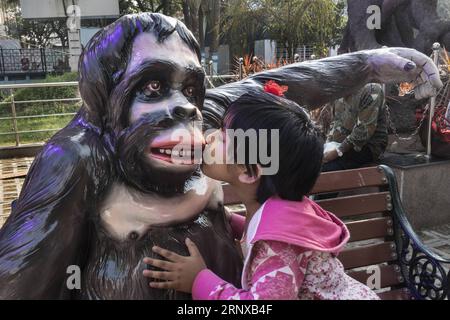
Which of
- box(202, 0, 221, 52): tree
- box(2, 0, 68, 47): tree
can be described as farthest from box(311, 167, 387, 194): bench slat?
box(2, 0, 68, 47): tree

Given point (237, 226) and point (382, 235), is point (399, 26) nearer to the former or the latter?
point (382, 235)

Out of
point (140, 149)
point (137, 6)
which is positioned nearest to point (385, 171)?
point (140, 149)

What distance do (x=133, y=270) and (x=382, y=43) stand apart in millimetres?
6724

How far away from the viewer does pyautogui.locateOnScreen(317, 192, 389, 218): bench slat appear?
199cm

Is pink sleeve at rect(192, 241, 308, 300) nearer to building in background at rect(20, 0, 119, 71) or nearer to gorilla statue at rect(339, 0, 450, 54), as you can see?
gorilla statue at rect(339, 0, 450, 54)

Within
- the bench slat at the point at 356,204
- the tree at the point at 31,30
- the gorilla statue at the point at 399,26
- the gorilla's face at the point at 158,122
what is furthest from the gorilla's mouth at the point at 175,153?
the tree at the point at 31,30

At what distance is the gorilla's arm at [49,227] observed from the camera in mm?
1058

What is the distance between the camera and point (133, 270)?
1100 mm

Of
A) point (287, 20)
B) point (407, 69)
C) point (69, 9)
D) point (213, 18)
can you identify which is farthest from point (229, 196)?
point (69, 9)

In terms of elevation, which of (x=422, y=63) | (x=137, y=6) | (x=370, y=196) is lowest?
(x=370, y=196)

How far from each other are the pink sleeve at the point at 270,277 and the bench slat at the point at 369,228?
3.18 feet

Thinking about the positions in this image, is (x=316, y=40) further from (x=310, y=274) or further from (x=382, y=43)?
(x=310, y=274)

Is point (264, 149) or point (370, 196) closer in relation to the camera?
point (264, 149)

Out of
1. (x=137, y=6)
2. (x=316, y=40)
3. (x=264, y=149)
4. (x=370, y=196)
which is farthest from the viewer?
(x=137, y=6)
